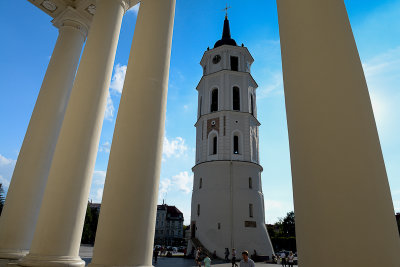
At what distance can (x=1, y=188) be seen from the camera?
127688mm

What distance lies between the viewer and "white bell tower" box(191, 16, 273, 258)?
58.2 m

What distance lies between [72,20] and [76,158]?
12.0m

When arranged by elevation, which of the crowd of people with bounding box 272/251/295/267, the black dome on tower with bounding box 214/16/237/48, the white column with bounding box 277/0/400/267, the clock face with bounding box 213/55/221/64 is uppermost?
the black dome on tower with bounding box 214/16/237/48

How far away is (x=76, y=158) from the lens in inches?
454

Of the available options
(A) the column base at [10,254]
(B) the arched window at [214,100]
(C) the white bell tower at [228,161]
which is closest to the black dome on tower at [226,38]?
(C) the white bell tower at [228,161]

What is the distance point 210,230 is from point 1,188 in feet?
396

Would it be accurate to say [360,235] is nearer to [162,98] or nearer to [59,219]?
[162,98]

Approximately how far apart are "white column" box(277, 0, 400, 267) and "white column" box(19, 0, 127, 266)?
30.9ft

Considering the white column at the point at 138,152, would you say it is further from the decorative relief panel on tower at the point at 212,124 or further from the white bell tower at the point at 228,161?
the decorative relief panel on tower at the point at 212,124

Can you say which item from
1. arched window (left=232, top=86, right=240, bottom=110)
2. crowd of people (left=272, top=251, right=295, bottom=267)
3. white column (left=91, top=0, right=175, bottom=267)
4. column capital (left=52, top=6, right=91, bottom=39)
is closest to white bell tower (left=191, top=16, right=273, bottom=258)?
arched window (left=232, top=86, right=240, bottom=110)

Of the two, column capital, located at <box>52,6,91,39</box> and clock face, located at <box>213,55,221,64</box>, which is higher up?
clock face, located at <box>213,55,221,64</box>

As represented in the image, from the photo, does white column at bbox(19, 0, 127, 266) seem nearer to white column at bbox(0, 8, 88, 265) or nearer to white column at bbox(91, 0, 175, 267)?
white column at bbox(91, 0, 175, 267)

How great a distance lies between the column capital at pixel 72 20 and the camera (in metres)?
18.6

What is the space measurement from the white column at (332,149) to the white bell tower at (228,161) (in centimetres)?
5592
